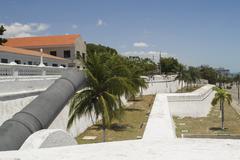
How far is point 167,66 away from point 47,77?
71.3 meters

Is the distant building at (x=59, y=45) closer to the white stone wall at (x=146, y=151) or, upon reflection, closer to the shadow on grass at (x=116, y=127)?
the shadow on grass at (x=116, y=127)

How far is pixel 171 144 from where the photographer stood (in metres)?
3.67

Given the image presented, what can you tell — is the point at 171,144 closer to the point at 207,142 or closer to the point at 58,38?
the point at 207,142

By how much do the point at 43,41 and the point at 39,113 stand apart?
1494 inches

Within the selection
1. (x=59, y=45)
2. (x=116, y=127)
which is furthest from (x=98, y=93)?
(x=59, y=45)

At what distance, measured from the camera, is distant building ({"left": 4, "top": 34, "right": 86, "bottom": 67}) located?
4212 cm

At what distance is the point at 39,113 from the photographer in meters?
8.59

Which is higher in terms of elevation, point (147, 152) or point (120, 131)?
point (147, 152)

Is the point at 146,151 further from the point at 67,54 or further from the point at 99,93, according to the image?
the point at 67,54

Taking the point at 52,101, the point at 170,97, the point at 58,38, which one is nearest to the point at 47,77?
the point at 52,101

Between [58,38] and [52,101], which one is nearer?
[52,101]

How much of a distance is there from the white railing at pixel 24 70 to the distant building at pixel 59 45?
85.3 ft

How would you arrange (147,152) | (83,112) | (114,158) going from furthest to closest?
(83,112) → (147,152) → (114,158)

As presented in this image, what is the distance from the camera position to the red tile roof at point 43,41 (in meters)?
43.0
